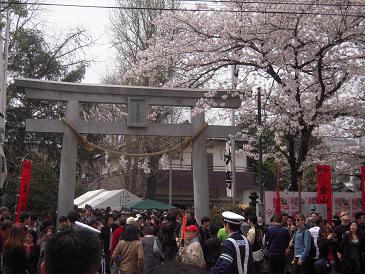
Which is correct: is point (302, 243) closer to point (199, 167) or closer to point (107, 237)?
point (107, 237)

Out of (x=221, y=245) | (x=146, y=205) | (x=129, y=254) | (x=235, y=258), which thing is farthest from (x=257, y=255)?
(x=146, y=205)

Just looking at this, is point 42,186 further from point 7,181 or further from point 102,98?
point 102,98

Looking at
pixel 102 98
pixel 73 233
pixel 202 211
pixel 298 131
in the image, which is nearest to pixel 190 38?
pixel 102 98

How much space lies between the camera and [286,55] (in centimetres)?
1572

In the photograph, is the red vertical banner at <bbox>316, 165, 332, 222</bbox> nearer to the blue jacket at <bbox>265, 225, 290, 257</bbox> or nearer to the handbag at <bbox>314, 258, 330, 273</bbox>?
the handbag at <bbox>314, 258, 330, 273</bbox>

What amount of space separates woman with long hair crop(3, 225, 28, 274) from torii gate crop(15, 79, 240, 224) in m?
9.52

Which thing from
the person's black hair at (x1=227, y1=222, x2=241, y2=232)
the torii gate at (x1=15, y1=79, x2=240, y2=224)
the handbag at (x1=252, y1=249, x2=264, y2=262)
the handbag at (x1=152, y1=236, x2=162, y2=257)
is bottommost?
the handbag at (x1=252, y1=249, x2=264, y2=262)

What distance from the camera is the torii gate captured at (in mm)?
16547

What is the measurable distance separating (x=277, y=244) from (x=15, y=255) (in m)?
5.67

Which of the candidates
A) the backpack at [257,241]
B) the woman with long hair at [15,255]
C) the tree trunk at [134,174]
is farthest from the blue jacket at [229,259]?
the tree trunk at [134,174]

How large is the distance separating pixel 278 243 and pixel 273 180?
85.0 ft

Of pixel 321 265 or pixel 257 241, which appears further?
pixel 321 265

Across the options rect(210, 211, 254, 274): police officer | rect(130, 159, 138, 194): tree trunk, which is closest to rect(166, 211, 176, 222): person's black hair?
rect(210, 211, 254, 274): police officer

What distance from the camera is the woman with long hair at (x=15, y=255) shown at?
7.05 m
